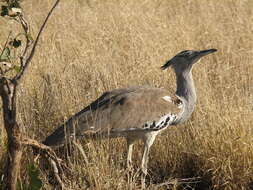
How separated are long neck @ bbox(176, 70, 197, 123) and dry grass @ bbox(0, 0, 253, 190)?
118 millimetres

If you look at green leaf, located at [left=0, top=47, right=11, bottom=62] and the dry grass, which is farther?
the dry grass

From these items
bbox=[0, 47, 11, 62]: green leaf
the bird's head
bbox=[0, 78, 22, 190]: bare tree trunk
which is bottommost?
bbox=[0, 78, 22, 190]: bare tree trunk

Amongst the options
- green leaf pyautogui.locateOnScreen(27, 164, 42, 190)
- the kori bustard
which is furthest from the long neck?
green leaf pyautogui.locateOnScreen(27, 164, 42, 190)

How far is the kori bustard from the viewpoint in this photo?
3.27 meters

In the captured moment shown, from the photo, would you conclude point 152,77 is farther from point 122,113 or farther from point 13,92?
point 13,92

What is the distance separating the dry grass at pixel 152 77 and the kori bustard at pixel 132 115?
0.13 m

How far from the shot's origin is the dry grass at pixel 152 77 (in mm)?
3379

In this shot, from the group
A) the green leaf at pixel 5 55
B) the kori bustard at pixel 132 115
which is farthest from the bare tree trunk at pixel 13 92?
the kori bustard at pixel 132 115

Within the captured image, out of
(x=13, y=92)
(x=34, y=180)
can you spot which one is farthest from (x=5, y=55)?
(x=34, y=180)

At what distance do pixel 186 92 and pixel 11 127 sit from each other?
166 cm

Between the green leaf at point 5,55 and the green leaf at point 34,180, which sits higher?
the green leaf at point 5,55

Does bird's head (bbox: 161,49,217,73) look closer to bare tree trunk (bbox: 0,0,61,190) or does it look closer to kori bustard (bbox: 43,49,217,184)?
kori bustard (bbox: 43,49,217,184)

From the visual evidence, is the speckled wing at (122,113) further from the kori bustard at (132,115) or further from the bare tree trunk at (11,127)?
the bare tree trunk at (11,127)

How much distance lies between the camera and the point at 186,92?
12.3 feet
